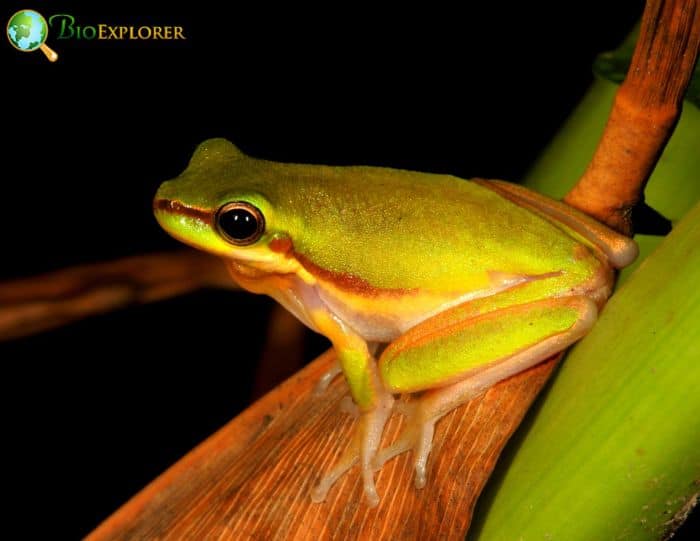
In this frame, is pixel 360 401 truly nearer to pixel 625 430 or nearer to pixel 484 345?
pixel 484 345

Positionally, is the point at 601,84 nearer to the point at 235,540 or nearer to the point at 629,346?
the point at 629,346

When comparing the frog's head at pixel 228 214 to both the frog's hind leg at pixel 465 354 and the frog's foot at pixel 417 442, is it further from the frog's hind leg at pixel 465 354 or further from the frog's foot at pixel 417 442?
the frog's foot at pixel 417 442

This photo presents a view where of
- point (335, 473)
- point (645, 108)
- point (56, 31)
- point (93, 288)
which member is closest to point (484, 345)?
point (335, 473)

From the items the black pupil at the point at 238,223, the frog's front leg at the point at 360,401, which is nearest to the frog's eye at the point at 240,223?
the black pupil at the point at 238,223

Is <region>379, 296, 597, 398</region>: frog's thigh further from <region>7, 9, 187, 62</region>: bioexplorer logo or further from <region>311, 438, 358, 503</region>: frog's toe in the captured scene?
<region>7, 9, 187, 62</region>: bioexplorer logo

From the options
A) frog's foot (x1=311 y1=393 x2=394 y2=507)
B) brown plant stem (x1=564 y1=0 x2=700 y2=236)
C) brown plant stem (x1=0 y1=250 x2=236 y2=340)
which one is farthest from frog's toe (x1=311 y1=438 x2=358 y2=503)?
brown plant stem (x1=0 y1=250 x2=236 y2=340)

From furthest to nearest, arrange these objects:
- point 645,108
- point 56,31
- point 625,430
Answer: point 56,31 → point 645,108 → point 625,430
